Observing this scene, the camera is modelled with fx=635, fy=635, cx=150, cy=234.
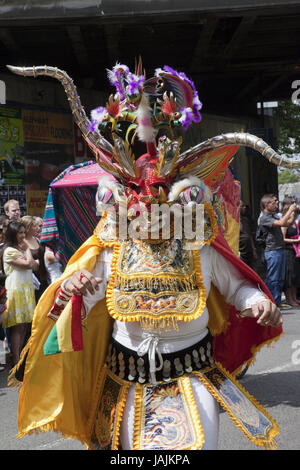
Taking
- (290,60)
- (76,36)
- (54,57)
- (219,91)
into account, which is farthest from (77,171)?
(219,91)

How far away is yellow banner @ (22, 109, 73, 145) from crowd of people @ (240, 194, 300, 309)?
4.26 metres

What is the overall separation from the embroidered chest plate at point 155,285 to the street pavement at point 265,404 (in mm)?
1965

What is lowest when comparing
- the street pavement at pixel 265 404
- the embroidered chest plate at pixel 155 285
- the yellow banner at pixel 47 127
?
the street pavement at pixel 265 404

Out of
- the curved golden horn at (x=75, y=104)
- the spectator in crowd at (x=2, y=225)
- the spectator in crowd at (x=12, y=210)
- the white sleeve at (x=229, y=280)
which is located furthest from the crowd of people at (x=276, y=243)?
the curved golden horn at (x=75, y=104)

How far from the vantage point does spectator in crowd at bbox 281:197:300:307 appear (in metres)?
10.4

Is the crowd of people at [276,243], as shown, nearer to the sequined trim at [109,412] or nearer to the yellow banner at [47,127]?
the yellow banner at [47,127]

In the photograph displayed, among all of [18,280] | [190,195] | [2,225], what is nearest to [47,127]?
[2,225]

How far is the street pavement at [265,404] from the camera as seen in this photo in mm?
4458

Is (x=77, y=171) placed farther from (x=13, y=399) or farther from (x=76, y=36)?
(x=76, y=36)

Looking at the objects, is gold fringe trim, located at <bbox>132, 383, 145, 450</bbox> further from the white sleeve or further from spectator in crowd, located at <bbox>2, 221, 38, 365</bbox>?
spectator in crowd, located at <bbox>2, 221, 38, 365</bbox>

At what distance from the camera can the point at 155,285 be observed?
273 cm

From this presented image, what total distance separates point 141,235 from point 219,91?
46.1 ft

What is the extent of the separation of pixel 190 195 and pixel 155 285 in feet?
1.39

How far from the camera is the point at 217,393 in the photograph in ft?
8.85
